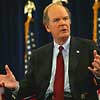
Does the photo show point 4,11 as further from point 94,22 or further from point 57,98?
point 57,98

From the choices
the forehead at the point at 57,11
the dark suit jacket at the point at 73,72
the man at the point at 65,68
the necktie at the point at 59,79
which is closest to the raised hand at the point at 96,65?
the man at the point at 65,68

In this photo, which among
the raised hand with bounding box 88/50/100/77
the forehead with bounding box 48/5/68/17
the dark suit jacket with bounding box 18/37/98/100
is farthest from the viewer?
the forehead with bounding box 48/5/68/17

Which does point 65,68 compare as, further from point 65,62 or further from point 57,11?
point 57,11

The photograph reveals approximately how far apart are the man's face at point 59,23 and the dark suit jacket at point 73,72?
113mm

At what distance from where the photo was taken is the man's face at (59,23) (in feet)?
7.97

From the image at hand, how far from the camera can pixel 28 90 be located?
2.52 metres

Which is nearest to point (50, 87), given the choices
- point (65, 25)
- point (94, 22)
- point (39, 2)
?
point (65, 25)

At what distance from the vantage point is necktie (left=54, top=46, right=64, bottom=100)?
93.0 inches

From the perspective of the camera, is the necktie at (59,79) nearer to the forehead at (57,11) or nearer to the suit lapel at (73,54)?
the suit lapel at (73,54)

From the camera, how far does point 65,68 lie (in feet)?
8.02

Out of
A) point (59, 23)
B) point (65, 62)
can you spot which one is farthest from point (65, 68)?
point (59, 23)

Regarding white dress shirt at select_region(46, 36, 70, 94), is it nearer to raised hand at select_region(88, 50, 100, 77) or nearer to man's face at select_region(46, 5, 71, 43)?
man's face at select_region(46, 5, 71, 43)

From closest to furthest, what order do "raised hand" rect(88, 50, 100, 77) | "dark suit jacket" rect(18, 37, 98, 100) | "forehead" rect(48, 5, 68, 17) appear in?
"raised hand" rect(88, 50, 100, 77) → "dark suit jacket" rect(18, 37, 98, 100) → "forehead" rect(48, 5, 68, 17)

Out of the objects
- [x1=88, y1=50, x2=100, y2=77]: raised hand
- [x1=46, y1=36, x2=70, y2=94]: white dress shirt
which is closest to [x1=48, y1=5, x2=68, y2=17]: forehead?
[x1=46, y1=36, x2=70, y2=94]: white dress shirt
